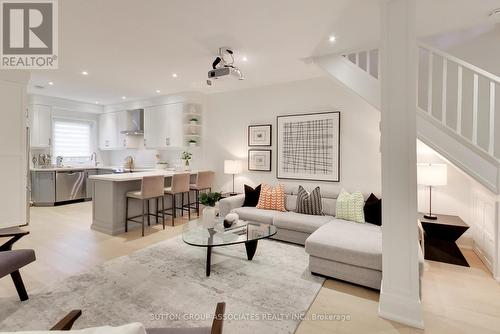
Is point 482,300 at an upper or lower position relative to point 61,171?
lower

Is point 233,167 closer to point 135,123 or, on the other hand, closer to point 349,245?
point 349,245

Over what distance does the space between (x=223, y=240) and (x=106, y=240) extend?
219 centimetres

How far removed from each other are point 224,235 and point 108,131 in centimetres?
631

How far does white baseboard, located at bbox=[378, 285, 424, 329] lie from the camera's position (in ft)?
6.40

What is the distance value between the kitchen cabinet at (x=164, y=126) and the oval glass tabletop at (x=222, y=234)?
3.26 metres

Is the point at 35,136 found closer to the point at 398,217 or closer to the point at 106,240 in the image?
→ the point at 106,240

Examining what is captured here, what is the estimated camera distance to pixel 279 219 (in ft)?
12.2

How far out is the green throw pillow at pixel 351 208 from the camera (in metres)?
3.48

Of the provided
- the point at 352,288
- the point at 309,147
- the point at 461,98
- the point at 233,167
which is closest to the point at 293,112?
the point at 309,147

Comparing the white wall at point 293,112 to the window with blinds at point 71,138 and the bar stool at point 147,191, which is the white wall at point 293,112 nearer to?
the bar stool at point 147,191

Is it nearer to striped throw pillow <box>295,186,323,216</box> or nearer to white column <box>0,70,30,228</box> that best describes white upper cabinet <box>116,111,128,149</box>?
white column <box>0,70,30,228</box>

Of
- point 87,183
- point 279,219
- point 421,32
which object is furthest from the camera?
point 87,183

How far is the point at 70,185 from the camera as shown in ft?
21.1

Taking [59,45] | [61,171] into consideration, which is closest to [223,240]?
[59,45]
